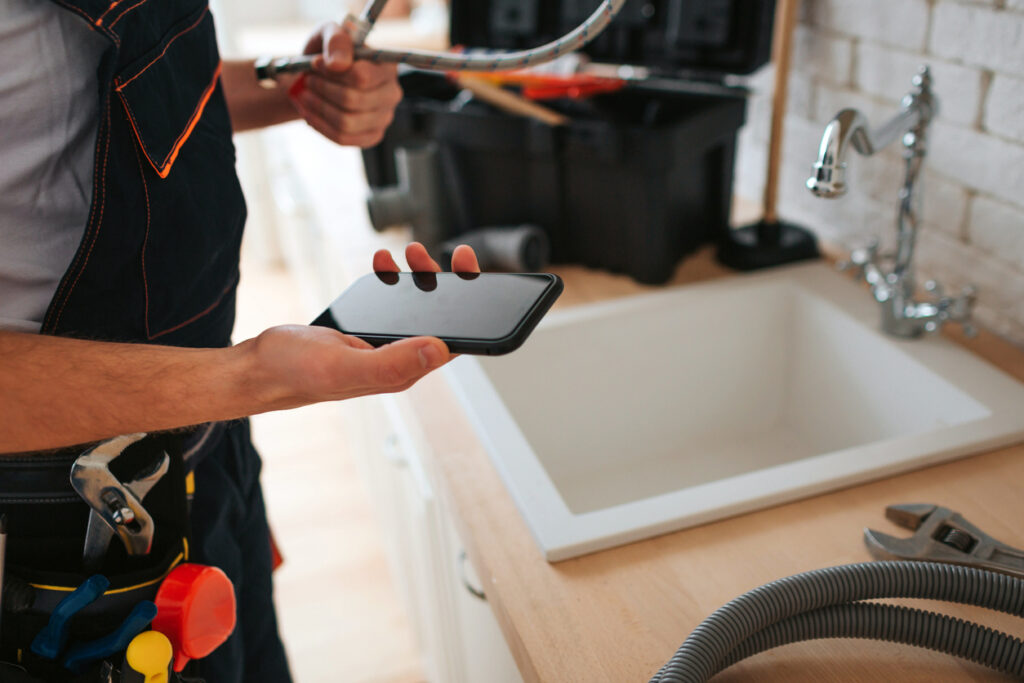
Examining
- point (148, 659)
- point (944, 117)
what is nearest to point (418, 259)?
point (148, 659)

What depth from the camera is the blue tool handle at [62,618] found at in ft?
2.30

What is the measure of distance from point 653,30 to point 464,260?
0.84m

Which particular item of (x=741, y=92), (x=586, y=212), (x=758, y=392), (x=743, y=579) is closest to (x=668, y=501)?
(x=743, y=579)

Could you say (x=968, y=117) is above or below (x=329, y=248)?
above

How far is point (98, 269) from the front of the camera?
0.71 metres

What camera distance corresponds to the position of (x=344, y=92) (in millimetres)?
979

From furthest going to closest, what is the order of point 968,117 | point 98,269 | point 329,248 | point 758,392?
point 329,248, point 758,392, point 968,117, point 98,269

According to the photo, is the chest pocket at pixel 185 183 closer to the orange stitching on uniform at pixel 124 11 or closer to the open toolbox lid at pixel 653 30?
the orange stitching on uniform at pixel 124 11

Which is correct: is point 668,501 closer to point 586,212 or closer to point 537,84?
point 586,212

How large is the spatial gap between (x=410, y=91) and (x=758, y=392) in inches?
29.3

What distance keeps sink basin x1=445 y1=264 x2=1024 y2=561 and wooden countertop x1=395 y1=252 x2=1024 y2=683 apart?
14 centimetres

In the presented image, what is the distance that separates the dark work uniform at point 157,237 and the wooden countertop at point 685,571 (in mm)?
282

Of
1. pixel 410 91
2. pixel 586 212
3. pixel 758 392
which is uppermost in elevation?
pixel 410 91

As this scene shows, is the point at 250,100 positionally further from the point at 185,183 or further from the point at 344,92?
the point at 185,183
